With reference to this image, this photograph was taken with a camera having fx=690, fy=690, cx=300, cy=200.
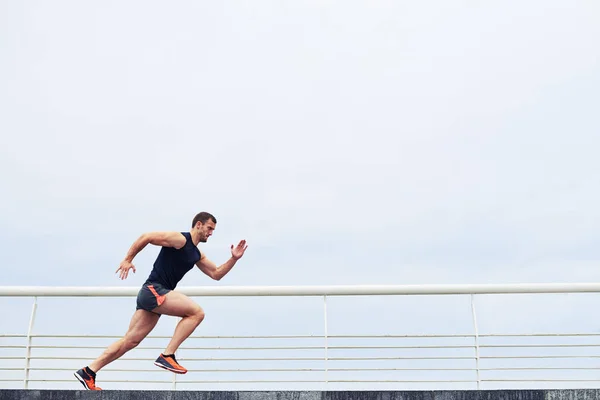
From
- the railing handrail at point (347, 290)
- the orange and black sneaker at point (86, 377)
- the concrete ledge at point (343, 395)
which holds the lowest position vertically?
the concrete ledge at point (343, 395)

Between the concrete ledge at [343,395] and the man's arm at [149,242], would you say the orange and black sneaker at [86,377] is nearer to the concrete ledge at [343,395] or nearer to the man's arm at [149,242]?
Answer: the concrete ledge at [343,395]

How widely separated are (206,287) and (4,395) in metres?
2.24

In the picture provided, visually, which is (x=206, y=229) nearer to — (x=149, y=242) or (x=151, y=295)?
(x=149, y=242)

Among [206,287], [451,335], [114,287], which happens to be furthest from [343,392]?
[114,287]

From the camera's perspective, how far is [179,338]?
579 centimetres

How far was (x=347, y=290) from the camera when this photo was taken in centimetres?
678

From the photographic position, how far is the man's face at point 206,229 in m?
5.86

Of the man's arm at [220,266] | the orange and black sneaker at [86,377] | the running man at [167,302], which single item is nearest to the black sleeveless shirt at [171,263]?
the running man at [167,302]

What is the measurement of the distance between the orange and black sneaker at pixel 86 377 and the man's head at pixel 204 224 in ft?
4.88

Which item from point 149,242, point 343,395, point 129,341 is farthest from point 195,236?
point 343,395

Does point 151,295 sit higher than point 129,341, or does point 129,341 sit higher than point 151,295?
point 151,295

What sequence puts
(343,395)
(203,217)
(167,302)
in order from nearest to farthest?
(343,395) < (167,302) < (203,217)

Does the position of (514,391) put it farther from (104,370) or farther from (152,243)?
(104,370)

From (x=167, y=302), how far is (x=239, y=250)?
2.64 ft
